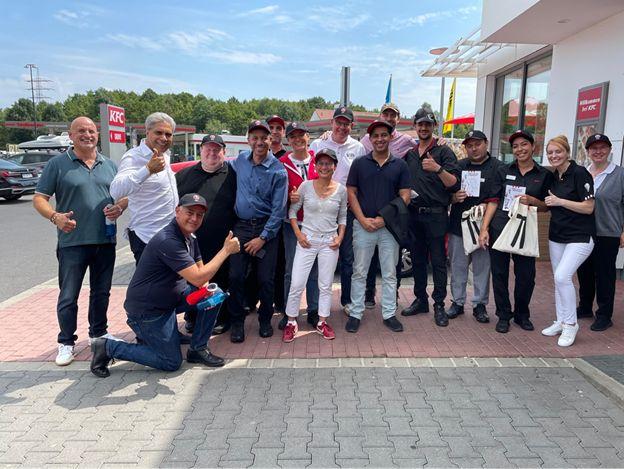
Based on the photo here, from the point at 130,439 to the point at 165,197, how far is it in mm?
1980

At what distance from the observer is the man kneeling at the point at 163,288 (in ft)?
11.6

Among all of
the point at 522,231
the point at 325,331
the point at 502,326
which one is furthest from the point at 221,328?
the point at 522,231

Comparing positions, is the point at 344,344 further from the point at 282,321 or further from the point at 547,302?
the point at 547,302

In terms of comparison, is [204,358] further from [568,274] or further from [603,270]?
[603,270]

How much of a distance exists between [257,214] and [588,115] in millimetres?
5916

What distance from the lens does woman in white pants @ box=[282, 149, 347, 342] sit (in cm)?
439

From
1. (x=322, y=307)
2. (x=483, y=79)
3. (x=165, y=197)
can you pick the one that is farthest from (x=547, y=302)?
(x=483, y=79)

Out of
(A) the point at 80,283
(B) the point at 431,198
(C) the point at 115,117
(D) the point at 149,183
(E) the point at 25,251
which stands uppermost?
(C) the point at 115,117

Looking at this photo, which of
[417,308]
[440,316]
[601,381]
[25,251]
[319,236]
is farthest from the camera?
[25,251]

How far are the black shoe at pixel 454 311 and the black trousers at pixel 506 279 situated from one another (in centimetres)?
42

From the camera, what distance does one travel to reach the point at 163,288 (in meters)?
3.70

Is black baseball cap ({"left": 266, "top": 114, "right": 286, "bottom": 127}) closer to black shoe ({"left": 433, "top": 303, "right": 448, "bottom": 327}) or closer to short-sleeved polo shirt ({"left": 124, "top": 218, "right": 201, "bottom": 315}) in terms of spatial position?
short-sleeved polo shirt ({"left": 124, "top": 218, "right": 201, "bottom": 315})

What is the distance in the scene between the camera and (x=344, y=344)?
14.4 ft

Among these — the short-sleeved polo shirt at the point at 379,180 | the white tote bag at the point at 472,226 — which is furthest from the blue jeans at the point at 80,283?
the white tote bag at the point at 472,226
